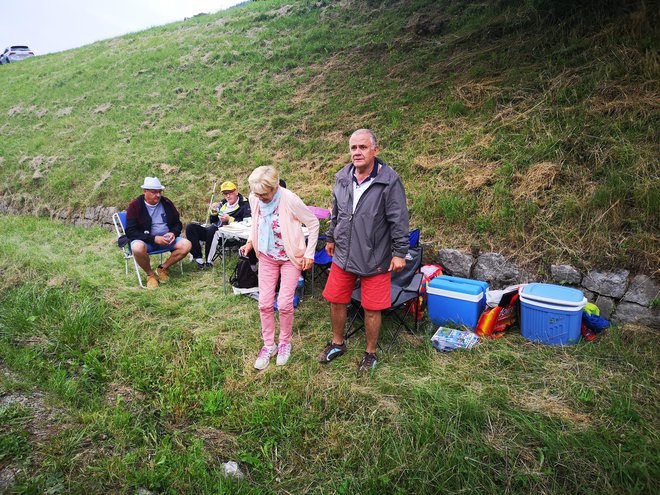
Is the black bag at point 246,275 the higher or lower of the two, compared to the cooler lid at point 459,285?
higher

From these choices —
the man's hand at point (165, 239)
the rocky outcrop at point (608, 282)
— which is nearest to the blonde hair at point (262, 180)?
the man's hand at point (165, 239)

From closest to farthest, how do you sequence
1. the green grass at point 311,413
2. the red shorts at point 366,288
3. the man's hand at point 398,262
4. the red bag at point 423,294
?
the green grass at point 311,413 → the man's hand at point 398,262 → the red shorts at point 366,288 → the red bag at point 423,294

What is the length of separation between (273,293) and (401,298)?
1.14 m

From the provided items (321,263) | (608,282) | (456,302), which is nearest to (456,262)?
(456,302)

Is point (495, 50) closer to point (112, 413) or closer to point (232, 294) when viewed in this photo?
point (232, 294)

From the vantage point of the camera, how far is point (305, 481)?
241 cm

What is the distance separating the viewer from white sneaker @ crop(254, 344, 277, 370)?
3389mm

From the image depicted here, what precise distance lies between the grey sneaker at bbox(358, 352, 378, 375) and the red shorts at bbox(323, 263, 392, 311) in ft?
1.38

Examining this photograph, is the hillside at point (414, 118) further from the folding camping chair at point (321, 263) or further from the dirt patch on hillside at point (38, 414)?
the dirt patch on hillside at point (38, 414)

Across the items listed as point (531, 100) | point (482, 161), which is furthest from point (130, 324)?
point (531, 100)

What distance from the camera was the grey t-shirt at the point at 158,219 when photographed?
5.33m

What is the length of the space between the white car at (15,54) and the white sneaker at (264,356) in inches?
1058

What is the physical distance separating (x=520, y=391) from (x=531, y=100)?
4.25 meters

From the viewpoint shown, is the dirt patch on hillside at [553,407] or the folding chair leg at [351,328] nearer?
the dirt patch on hillside at [553,407]
